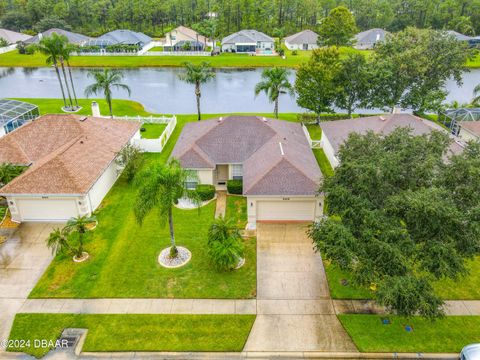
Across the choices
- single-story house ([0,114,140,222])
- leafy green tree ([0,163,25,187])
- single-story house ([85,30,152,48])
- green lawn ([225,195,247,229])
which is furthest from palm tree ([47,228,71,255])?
single-story house ([85,30,152,48])

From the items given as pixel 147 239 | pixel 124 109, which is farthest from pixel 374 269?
pixel 124 109

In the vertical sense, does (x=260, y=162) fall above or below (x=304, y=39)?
below

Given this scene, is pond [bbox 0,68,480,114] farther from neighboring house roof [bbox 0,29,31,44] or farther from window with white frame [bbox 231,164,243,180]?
neighboring house roof [bbox 0,29,31,44]

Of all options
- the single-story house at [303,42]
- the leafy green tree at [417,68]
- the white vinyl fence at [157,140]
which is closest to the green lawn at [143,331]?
the white vinyl fence at [157,140]

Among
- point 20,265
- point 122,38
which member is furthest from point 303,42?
point 20,265

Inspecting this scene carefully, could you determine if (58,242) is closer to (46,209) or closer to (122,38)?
(46,209)

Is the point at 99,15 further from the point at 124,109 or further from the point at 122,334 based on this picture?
the point at 122,334

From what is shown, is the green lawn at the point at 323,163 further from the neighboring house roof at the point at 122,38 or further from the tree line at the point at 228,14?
the tree line at the point at 228,14
